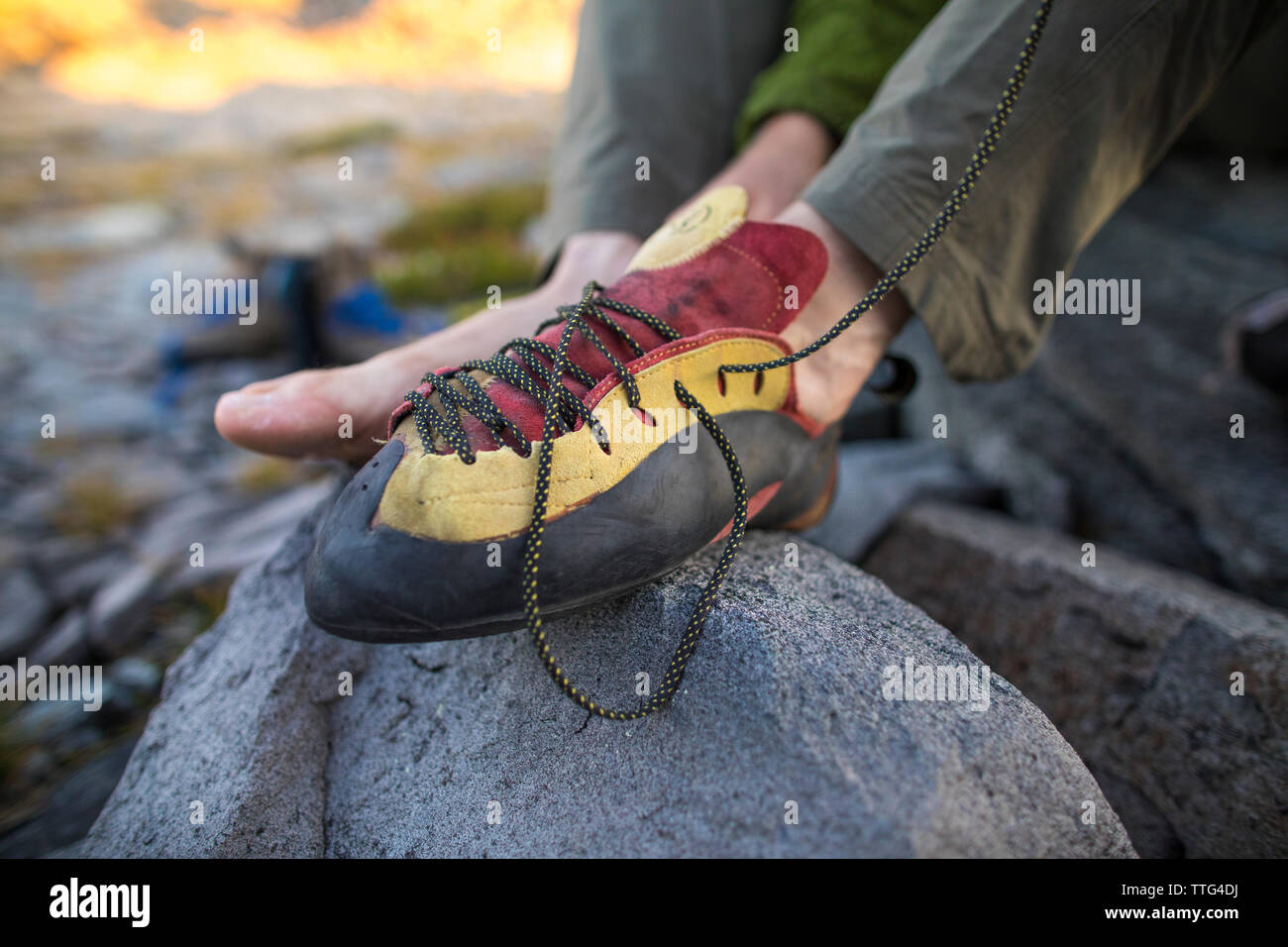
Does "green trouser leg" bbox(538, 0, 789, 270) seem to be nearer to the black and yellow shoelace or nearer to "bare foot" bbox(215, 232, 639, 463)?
"bare foot" bbox(215, 232, 639, 463)

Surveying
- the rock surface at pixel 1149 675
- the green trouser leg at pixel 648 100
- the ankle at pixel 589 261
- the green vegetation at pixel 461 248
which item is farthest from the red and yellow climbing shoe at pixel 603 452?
the green vegetation at pixel 461 248

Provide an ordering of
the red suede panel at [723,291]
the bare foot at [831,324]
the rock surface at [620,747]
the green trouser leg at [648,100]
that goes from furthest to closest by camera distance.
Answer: the green trouser leg at [648,100] < the bare foot at [831,324] < the red suede panel at [723,291] < the rock surface at [620,747]

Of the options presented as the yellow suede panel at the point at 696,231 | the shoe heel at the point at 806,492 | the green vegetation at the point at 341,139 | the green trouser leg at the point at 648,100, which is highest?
the green vegetation at the point at 341,139

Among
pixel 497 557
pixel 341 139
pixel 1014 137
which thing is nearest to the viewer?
pixel 497 557

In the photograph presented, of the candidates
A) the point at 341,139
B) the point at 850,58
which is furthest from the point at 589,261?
the point at 341,139

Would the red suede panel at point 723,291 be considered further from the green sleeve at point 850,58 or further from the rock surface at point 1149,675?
the rock surface at point 1149,675

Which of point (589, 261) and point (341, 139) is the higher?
point (341, 139)

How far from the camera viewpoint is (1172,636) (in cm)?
108

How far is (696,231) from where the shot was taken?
1.01m

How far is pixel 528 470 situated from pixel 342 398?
17.1 inches

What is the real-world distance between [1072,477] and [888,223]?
3.96ft

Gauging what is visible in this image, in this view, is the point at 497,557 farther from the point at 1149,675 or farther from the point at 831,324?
the point at 1149,675

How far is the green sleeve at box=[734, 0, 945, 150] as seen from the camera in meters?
1.29

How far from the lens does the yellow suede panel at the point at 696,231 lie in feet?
3.25
